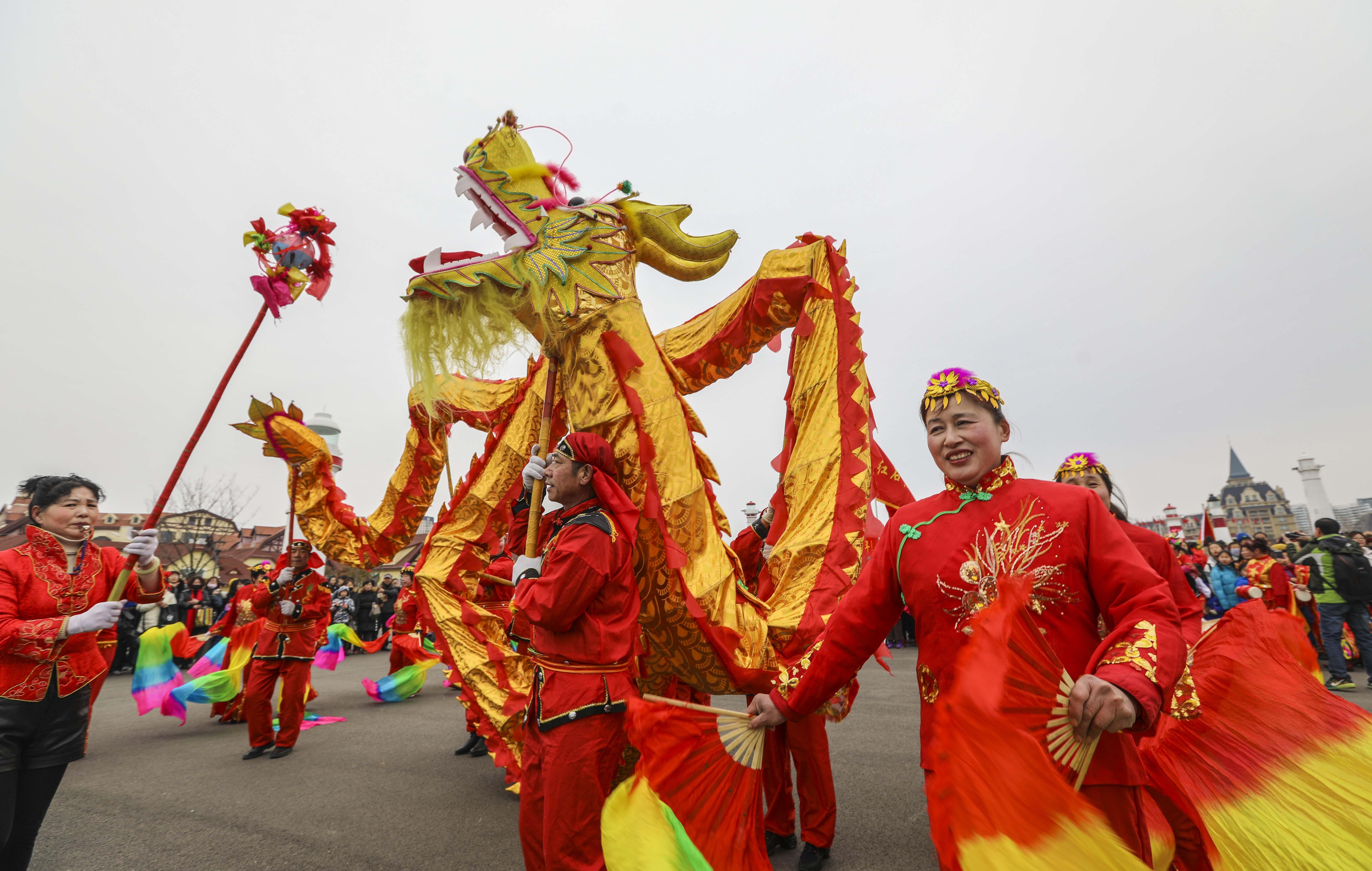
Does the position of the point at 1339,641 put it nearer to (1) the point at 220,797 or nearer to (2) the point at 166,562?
(1) the point at 220,797

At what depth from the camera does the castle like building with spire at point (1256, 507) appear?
181 feet

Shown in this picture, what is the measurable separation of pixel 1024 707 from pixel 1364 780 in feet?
3.35

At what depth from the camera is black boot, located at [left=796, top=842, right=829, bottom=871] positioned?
9.58ft

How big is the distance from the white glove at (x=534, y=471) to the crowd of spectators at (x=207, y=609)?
251 cm

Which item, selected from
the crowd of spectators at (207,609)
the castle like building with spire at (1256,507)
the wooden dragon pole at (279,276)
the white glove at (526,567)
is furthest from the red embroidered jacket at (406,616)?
the castle like building with spire at (1256,507)

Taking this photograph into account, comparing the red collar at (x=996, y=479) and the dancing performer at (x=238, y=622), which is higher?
the red collar at (x=996, y=479)

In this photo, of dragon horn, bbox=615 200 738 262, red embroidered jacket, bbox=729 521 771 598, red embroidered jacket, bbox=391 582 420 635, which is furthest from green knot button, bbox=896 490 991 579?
red embroidered jacket, bbox=391 582 420 635

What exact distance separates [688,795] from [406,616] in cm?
681

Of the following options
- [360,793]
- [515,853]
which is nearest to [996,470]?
[515,853]


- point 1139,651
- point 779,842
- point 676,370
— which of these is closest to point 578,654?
point 676,370

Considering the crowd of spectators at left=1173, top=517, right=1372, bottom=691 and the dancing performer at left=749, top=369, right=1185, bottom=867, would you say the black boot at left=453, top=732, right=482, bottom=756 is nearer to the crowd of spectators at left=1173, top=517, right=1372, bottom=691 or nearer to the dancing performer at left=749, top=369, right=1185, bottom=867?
the dancing performer at left=749, top=369, right=1185, bottom=867

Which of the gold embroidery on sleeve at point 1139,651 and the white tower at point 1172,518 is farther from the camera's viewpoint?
the white tower at point 1172,518

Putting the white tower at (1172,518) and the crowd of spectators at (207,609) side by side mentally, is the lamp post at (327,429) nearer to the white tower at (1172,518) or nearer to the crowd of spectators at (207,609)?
the crowd of spectators at (207,609)

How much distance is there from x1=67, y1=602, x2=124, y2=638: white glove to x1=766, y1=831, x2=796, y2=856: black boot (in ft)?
10.6
